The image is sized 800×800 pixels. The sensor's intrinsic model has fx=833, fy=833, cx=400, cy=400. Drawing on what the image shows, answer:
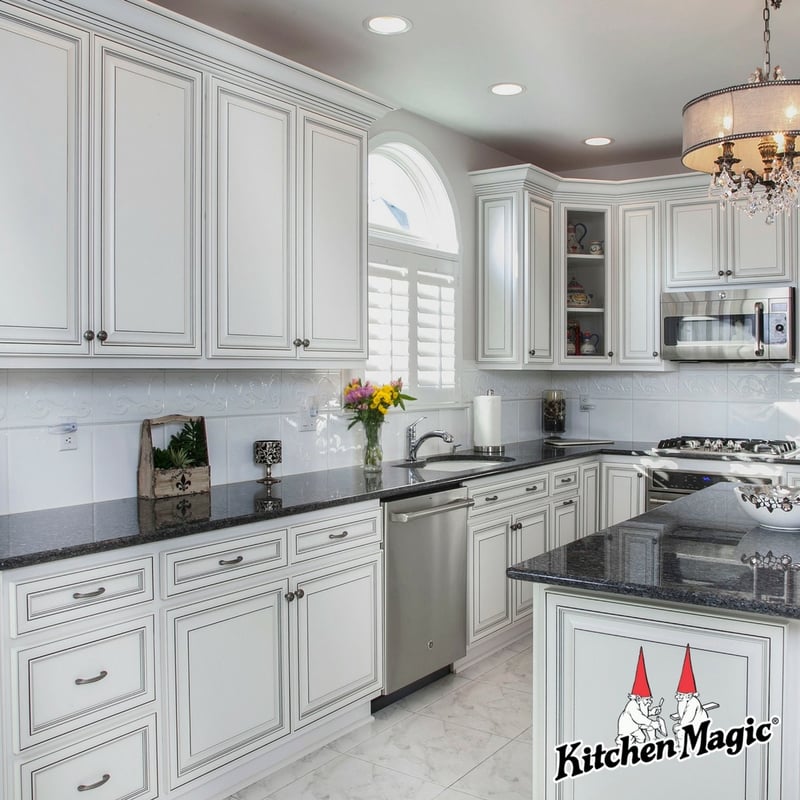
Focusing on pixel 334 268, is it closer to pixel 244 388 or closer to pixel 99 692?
pixel 244 388

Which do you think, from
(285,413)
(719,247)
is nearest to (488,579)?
(285,413)

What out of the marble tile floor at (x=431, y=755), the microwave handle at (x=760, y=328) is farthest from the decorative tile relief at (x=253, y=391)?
the microwave handle at (x=760, y=328)

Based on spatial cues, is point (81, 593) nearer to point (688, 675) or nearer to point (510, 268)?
point (688, 675)

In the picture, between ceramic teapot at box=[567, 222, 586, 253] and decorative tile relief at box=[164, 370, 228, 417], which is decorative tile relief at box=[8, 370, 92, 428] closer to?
decorative tile relief at box=[164, 370, 228, 417]

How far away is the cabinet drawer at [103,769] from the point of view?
213cm

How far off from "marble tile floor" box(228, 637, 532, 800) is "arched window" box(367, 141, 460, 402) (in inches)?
61.5

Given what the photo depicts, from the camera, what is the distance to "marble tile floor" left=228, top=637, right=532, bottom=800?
276 cm

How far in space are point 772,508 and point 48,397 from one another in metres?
2.28

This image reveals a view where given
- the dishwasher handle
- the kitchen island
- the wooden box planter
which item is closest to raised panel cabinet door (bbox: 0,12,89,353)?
the wooden box planter

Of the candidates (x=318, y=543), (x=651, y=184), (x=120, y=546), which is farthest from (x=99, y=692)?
(x=651, y=184)

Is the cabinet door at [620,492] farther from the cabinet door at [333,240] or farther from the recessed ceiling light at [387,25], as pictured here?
the recessed ceiling light at [387,25]

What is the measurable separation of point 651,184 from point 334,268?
8.52ft

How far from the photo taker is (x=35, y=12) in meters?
2.35

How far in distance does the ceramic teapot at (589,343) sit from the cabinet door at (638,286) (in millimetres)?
164
